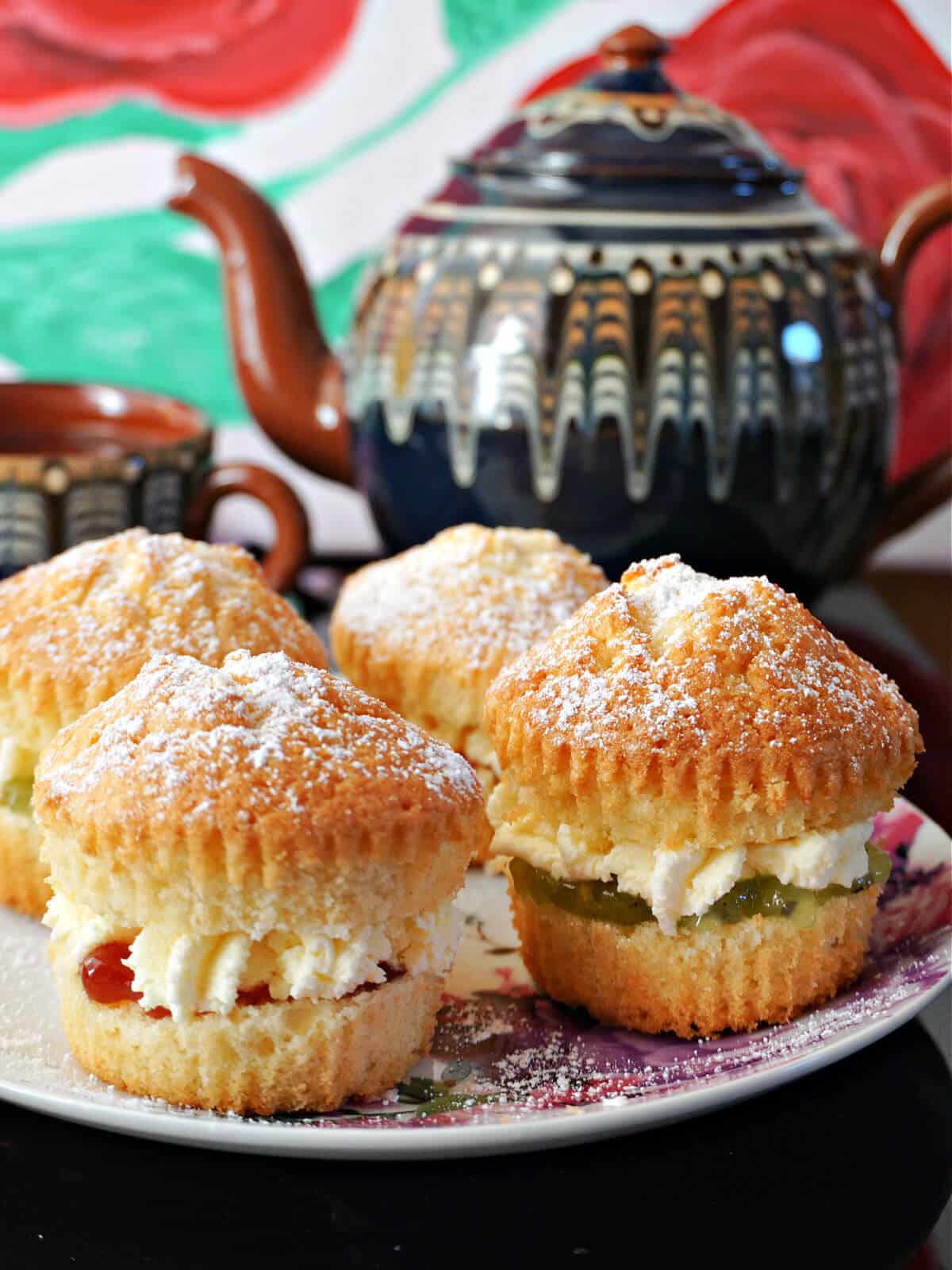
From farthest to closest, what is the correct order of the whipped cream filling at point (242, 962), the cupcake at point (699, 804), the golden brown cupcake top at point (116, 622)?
the golden brown cupcake top at point (116, 622)
the cupcake at point (699, 804)
the whipped cream filling at point (242, 962)

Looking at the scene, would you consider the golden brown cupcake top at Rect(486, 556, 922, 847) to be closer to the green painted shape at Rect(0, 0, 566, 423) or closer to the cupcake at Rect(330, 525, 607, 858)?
the cupcake at Rect(330, 525, 607, 858)

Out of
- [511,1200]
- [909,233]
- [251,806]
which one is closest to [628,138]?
[909,233]

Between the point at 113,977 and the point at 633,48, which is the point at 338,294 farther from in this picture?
the point at 113,977

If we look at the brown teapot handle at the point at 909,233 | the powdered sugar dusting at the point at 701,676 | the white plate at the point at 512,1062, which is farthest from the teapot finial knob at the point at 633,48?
the white plate at the point at 512,1062

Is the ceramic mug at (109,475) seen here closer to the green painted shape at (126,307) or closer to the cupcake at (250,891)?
the green painted shape at (126,307)

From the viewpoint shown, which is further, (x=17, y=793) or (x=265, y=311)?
(x=265, y=311)

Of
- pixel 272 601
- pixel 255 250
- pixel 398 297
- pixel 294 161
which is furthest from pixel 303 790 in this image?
pixel 294 161

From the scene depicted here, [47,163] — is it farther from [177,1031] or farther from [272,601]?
[177,1031]
